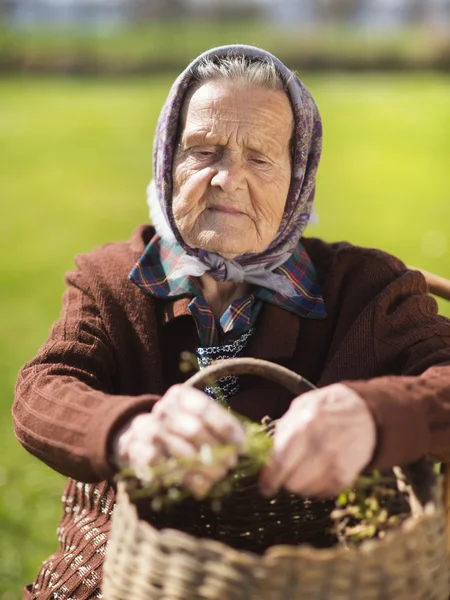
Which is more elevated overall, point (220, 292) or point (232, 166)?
point (232, 166)

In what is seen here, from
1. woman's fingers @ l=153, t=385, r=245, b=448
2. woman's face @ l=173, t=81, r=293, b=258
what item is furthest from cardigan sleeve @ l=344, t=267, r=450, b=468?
woman's face @ l=173, t=81, r=293, b=258

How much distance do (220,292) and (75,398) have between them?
650 mm

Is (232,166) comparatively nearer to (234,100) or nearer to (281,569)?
(234,100)

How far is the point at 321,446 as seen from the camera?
1448 millimetres

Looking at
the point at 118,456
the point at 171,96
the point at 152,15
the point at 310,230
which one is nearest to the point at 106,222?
the point at 310,230

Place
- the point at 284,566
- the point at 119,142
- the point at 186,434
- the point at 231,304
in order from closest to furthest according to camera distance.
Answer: the point at 284,566 → the point at 186,434 → the point at 231,304 → the point at 119,142

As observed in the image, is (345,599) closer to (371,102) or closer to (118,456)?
(118,456)

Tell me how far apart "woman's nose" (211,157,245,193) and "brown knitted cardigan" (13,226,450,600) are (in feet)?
1.05

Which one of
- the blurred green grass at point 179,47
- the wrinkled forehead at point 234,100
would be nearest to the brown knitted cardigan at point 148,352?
the wrinkled forehead at point 234,100

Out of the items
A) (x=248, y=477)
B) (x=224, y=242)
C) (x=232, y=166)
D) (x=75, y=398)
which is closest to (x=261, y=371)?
(x=248, y=477)

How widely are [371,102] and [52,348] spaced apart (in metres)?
14.9

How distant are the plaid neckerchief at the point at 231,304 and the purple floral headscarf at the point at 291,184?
0.03 metres

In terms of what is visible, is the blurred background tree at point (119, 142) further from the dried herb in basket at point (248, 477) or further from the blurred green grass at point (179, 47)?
the dried herb in basket at point (248, 477)

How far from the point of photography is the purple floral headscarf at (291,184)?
2.13 meters
